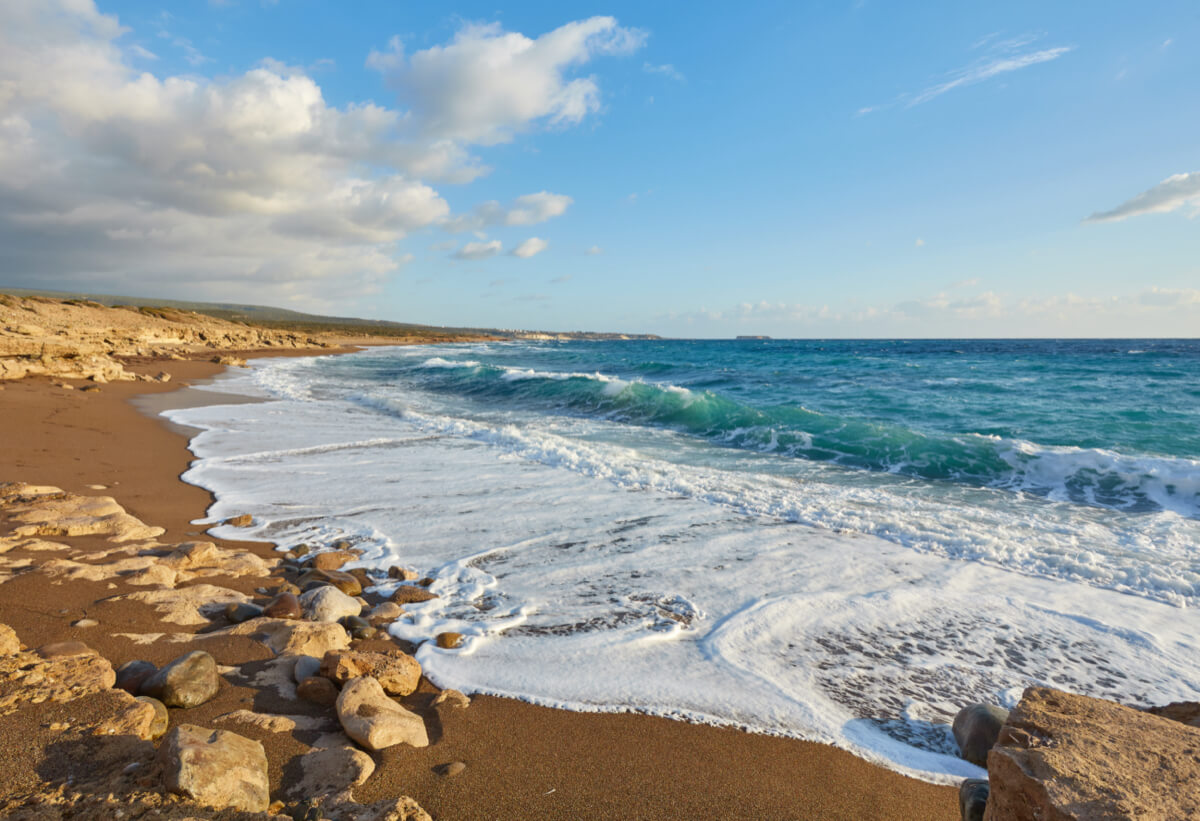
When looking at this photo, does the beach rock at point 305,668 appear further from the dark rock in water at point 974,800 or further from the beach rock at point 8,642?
the dark rock in water at point 974,800

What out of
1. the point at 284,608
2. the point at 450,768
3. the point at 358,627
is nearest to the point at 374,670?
the point at 450,768

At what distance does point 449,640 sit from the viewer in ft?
11.6

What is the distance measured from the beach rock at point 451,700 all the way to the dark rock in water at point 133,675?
1.34 m

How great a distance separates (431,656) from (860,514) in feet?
17.5

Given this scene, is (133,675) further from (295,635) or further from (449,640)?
(449,640)

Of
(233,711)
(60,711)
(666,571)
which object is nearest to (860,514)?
(666,571)

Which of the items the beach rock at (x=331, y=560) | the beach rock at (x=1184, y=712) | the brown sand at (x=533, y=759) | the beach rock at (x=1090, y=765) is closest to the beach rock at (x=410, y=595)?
the beach rock at (x=331, y=560)

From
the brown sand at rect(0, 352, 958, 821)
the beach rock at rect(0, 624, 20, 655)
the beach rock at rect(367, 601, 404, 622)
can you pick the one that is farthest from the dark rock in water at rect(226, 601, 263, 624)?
the beach rock at rect(0, 624, 20, 655)

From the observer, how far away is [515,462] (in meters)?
9.15

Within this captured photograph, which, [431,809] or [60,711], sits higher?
[60,711]

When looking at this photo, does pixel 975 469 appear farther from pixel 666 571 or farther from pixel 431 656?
pixel 431 656

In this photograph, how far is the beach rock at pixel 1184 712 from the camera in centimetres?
233

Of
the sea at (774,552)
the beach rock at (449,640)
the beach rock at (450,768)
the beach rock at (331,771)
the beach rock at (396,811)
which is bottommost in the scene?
the sea at (774,552)

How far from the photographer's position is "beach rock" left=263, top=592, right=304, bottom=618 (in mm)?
3605
